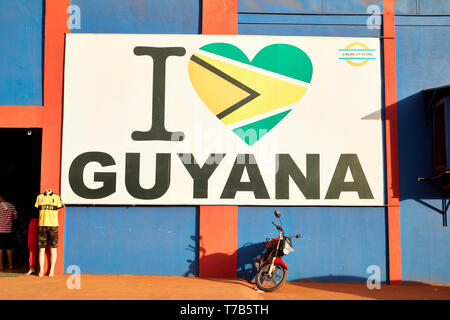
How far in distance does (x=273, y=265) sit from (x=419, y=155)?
4.23m

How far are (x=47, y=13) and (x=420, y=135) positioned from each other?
8.86 m

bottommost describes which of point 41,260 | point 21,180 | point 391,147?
point 41,260

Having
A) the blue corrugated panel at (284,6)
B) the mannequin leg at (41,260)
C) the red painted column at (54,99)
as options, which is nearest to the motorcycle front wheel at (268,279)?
the red painted column at (54,99)

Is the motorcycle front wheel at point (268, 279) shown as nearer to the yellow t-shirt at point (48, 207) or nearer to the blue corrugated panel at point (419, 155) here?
the blue corrugated panel at point (419, 155)

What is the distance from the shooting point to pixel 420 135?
37.1 ft

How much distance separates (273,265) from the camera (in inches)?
390

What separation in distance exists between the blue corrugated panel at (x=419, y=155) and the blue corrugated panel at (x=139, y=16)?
4.80m

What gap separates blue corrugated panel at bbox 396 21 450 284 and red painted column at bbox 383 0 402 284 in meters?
0.12

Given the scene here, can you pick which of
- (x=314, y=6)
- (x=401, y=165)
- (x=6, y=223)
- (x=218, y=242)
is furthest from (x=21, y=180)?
(x=401, y=165)

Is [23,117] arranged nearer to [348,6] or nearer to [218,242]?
[218,242]

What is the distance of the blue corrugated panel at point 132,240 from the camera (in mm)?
11156

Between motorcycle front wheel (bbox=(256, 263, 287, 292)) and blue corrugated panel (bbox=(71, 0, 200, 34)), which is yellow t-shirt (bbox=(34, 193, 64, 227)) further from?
motorcycle front wheel (bbox=(256, 263, 287, 292))

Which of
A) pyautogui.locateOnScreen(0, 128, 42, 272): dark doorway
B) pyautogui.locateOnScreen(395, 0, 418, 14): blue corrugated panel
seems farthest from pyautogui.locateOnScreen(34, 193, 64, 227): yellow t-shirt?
pyautogui.locateOnScreen(395, 0, 418, 14): blue corrugated panel
